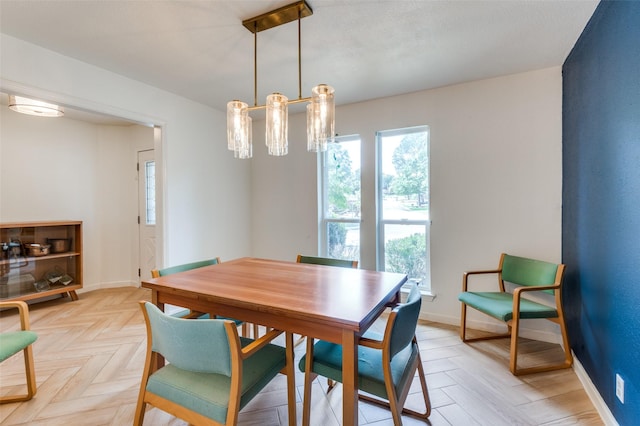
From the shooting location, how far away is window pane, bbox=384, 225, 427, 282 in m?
3.09

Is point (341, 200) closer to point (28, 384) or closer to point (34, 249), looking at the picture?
point (28, 384)

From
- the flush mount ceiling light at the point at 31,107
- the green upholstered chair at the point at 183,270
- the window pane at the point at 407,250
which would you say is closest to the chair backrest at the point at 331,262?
the green upholstered chair at the point at 183,270

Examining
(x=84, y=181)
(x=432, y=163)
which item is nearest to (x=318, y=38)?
(x=432, y=163)

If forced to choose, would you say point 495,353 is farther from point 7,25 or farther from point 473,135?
point 7,25

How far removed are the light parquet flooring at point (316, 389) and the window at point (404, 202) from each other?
0.76 metres

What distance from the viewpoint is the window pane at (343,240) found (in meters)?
3.43

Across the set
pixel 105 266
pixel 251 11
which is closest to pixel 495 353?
pixel 251 11

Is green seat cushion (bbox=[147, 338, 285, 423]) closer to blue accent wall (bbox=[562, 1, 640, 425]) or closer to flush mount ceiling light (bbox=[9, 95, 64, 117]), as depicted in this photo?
blue accent wall (bbox=[562, 1, 640, 425])

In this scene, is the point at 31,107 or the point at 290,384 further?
the point at 31,107

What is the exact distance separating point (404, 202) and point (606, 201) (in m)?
1.67

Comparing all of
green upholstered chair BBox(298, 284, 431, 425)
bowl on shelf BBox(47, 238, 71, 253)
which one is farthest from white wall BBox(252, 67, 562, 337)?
bowl on shelf BBox(47, 238, 71, 253)

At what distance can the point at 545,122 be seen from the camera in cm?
248

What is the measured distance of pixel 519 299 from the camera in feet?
6.79

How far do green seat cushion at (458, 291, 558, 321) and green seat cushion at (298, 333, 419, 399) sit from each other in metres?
1.00
